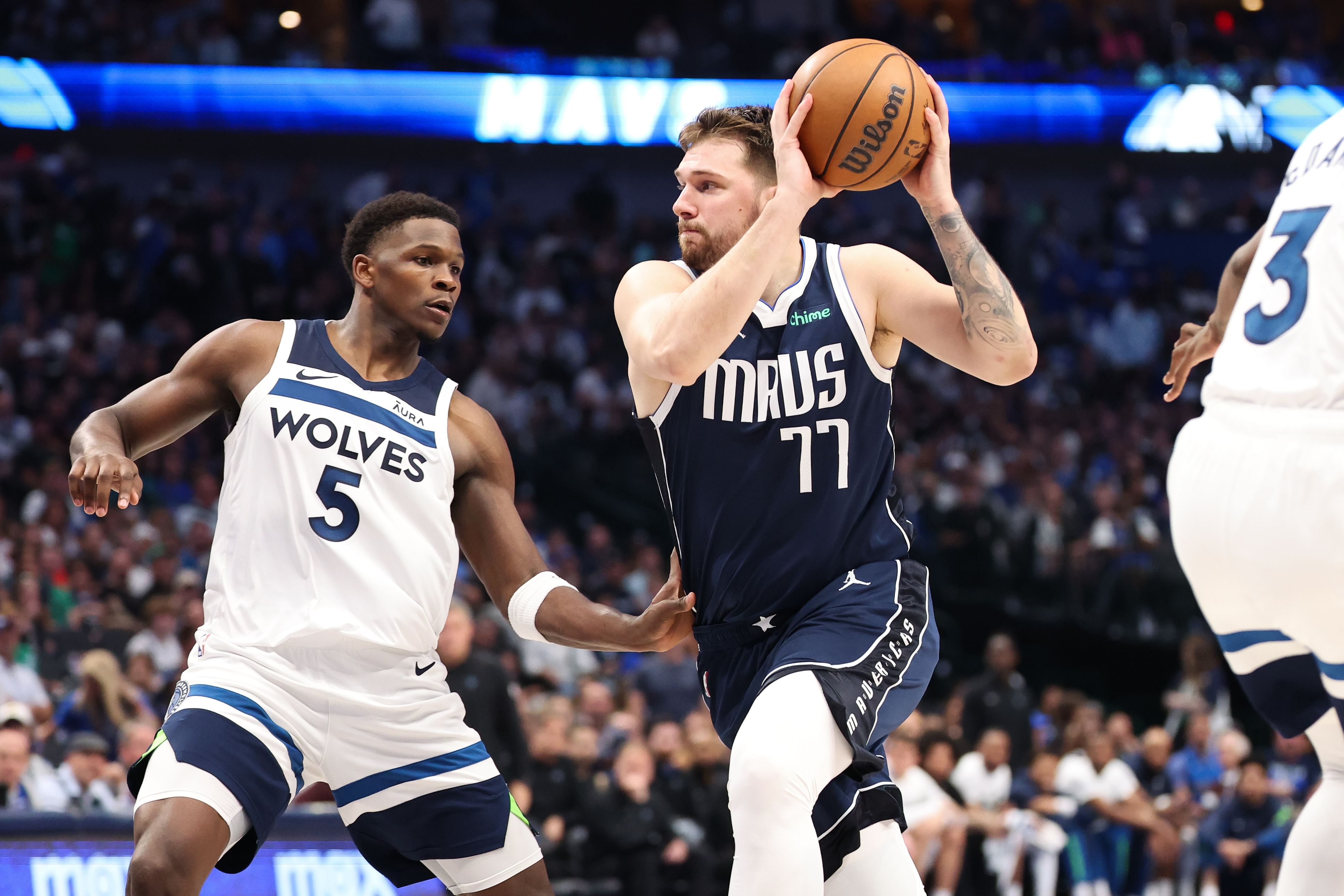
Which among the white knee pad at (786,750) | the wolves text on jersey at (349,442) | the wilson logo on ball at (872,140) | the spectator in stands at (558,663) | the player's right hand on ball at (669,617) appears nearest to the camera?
the white knee pad at (786,750)

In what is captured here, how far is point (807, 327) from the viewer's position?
401cm

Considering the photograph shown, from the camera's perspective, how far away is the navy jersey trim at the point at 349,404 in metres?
4.40

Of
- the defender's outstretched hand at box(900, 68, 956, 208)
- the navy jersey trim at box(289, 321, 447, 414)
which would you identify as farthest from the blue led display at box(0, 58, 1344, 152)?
the defender's outstretched hand at box(900, 68, 956, 208)

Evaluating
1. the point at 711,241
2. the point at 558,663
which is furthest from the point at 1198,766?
the point at 711,241

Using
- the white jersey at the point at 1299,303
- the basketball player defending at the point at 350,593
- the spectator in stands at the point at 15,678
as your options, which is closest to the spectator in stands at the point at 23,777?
the spectator in stands at the point at 15,678

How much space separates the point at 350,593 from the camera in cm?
424

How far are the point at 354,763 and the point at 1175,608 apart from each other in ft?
38.7

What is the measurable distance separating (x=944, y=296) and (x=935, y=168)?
0.33m

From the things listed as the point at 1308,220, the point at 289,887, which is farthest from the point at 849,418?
the point at 289,887

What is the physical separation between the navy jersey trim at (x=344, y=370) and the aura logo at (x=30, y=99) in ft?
45.9

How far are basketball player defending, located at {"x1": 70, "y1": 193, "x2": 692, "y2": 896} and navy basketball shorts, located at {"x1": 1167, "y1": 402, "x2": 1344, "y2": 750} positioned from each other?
4.53 feet

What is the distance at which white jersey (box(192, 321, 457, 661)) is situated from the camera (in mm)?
4227

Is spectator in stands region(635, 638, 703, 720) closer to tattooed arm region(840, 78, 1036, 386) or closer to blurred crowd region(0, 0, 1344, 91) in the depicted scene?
tattooed arm region(840, 78, 1036, 386)

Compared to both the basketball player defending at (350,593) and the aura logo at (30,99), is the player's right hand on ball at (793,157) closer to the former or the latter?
the basketball player defending at (350,593)
